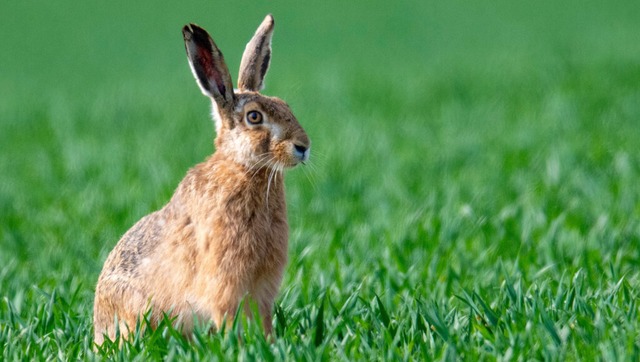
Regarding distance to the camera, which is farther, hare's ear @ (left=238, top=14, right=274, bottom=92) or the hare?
hare's ear @ (left=238, top=14, right=274, bottom=92)

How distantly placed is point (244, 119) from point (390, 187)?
386 centimetres

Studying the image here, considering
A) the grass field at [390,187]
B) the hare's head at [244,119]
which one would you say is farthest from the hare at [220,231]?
the grass field at [390,187]

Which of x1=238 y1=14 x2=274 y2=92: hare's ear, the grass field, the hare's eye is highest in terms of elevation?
x1=238 y1=14 x2=274 y2=92: hare's ear

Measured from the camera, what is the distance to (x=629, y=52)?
1388 centimetres

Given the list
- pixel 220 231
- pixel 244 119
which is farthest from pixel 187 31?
pixel 220 231

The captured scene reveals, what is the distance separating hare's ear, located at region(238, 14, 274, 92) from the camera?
15.7ft

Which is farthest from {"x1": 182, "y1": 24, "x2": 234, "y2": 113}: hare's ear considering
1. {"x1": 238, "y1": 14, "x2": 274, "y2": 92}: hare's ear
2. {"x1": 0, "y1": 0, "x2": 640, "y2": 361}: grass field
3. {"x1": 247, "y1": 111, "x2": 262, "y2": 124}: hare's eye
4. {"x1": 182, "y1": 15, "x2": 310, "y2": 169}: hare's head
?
{"x1": 0, "y1": 0, "x2": 640, "y2": 361}: grass field

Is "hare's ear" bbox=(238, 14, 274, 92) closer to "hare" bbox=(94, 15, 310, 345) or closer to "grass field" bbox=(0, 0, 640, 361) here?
"hare" bbox=(94, 15, 310, 345)

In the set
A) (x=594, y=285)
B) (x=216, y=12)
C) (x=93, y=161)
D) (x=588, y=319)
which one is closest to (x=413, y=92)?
(x=93, y=161)

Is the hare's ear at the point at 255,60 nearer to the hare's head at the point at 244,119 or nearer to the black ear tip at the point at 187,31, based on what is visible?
the hare's head at the point at 244,119

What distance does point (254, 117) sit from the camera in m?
4.40

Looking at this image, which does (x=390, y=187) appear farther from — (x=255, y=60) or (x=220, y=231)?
(x=220, y=231)

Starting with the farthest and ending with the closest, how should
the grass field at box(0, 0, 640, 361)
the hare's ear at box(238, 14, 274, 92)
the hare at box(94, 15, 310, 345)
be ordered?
the hare's ear at box(238, 14, 274, 92) → the grass field at box(0, 0, 640, 361) → the hare at box(94, 15, 310, 345)

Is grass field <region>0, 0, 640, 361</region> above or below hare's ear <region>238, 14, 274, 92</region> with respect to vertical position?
below
